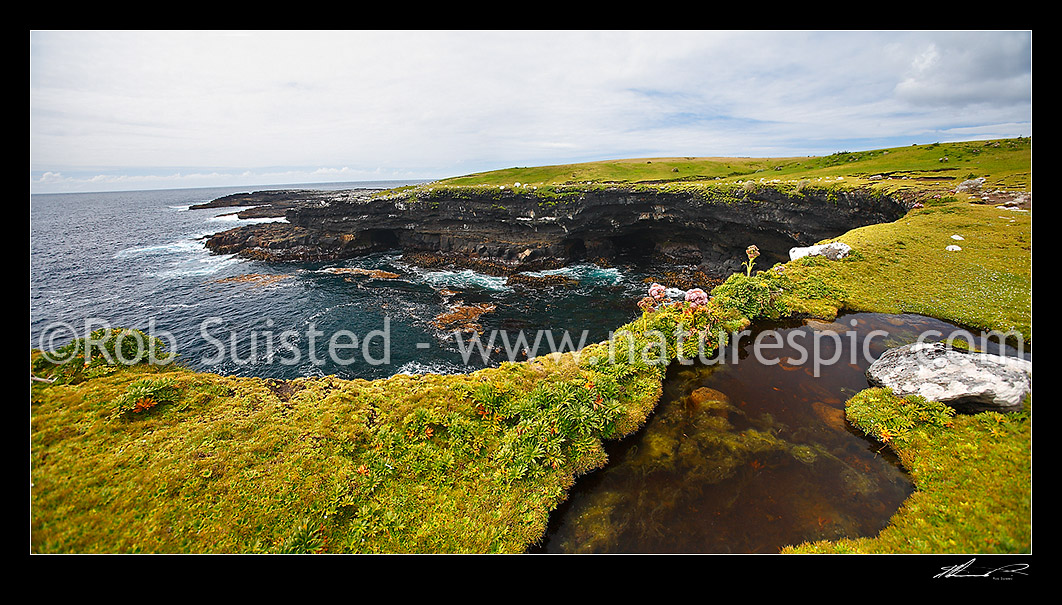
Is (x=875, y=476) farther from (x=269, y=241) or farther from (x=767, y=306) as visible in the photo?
(x=269, y=241)

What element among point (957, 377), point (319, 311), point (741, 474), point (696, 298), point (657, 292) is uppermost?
point (657, 292)

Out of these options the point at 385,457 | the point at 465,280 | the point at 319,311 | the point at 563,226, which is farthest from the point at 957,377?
the point at 563,226

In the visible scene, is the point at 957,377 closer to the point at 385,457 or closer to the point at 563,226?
the point at 385,457

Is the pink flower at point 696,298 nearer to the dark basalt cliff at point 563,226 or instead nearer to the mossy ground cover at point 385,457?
the mossy ground cover at point 385,457

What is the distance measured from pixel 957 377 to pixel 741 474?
619 centimetres

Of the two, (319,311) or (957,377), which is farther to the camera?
(319,311)

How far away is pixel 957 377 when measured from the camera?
9336 millimetres

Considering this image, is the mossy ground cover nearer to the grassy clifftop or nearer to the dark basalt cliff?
the grassy clifftop

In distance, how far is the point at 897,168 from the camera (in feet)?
136

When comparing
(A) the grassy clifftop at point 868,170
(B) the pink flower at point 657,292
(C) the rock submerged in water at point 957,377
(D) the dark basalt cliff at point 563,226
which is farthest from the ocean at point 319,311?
(A) the grassy clifftop at point 868,170

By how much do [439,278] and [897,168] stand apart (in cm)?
5107

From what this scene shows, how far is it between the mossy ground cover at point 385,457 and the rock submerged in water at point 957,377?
1.29ft

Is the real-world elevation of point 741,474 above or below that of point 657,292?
below
